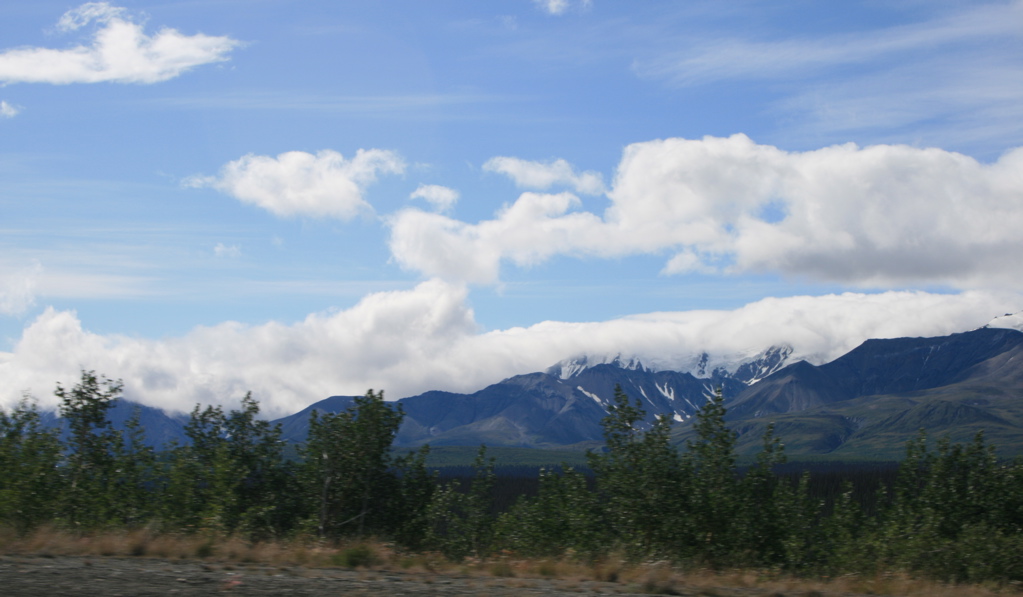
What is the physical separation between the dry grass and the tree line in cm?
418

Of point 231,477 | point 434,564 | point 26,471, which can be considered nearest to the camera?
point 434,564

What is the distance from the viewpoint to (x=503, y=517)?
42.5 metres

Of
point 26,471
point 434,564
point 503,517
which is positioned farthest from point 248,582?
point 503,517

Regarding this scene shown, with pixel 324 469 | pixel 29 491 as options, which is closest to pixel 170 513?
pixel 29 491

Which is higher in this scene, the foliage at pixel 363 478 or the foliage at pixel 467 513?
the foliage at pixel 363 478

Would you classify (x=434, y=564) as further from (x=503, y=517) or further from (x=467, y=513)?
(x=467, y=513)

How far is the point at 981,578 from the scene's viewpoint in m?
26.0

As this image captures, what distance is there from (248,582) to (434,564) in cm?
507

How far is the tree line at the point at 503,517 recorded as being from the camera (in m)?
27.6

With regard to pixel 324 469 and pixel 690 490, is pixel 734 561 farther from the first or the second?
pixel 324 469

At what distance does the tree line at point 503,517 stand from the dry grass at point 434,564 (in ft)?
13.7

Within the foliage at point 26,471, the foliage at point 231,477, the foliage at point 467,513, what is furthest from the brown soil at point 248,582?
the foliage at point 467,513

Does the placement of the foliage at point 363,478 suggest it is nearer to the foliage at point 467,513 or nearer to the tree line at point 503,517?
the tree line at point 503,517

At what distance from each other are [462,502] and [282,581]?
29.8 metres
